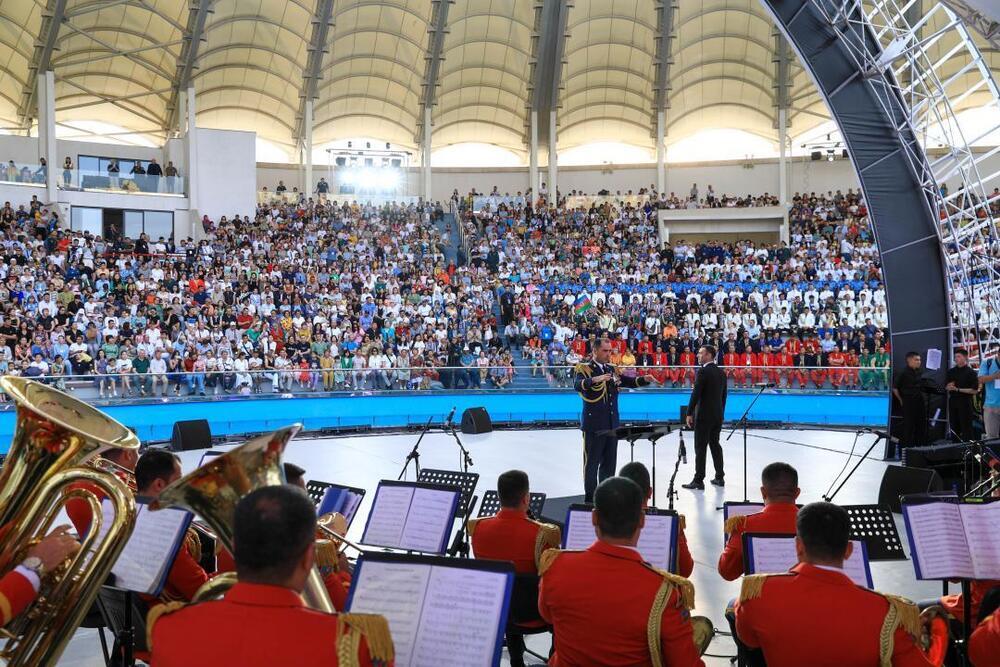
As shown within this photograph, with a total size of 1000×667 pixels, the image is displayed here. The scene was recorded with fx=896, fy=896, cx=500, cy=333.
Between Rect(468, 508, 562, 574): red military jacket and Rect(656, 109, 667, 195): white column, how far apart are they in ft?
122

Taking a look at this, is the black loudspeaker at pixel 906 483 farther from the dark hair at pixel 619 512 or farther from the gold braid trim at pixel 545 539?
the dark hair at pixel 619 512

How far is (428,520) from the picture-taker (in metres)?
5.36

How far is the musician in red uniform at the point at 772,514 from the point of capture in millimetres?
4973

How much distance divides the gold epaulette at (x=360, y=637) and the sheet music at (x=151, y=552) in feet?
6.12

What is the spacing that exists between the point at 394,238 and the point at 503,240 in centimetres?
435

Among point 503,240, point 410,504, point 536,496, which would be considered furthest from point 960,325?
Result: point 503,240

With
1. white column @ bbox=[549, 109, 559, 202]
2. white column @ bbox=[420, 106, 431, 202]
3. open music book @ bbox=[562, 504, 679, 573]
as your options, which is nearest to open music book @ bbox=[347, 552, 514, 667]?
open music book @ bbox=[562, 504, 679, 573]

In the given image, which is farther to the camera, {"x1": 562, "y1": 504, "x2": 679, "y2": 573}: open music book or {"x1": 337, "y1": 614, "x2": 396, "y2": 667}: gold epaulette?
{"x1": 562, "y1": 504, "x2": 679, "y2": 573}: open music book

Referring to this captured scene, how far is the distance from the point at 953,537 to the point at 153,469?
4.16m

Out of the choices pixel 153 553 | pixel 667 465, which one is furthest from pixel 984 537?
pixel 667 465

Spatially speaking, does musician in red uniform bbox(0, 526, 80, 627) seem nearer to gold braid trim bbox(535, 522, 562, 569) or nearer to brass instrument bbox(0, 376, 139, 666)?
brass instrument bbox(0, 376, 139, 666)

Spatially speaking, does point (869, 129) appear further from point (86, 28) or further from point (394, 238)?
point (86, 28)

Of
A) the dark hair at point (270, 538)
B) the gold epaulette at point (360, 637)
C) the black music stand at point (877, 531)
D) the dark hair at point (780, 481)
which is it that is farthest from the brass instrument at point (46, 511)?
the black music stand at point (877, 531)

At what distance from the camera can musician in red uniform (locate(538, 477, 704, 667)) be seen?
340 centimetres
